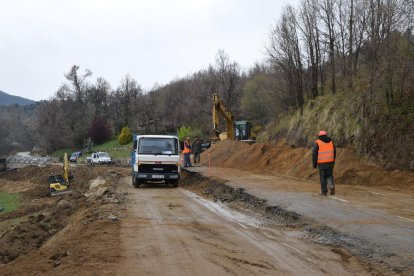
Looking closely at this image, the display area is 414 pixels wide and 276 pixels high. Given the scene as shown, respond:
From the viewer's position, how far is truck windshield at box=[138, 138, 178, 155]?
73.7 feet

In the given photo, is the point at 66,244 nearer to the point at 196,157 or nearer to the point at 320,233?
the point at 320,233

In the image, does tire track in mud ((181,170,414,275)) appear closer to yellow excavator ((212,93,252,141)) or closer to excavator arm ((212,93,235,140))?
excavator arm ((212,93,235,140))

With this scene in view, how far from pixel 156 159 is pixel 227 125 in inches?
865

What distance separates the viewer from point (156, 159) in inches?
877

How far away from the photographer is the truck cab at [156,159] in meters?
22.3

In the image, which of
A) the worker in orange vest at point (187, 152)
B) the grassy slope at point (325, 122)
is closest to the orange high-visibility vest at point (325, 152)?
the grassy slope at point (325, 122)

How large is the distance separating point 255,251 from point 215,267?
4.73ft

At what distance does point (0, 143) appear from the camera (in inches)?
4978

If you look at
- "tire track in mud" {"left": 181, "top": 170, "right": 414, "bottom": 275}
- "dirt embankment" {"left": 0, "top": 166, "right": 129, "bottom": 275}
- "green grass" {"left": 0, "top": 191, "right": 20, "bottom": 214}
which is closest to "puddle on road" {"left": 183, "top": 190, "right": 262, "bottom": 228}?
"tire track in mud" {"left": 181, "top": 170, "right": 414, "bottom": 275}

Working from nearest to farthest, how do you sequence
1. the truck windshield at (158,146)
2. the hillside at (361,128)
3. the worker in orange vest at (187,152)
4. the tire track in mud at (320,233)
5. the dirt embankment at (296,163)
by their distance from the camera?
1. the tire track in mud at (320,233)
2. the dirt embankment at (296,163)
3. the hillside at (361,128)
4. the truck windshield at (158,146)
5. the worker in orange vest at (187,152)

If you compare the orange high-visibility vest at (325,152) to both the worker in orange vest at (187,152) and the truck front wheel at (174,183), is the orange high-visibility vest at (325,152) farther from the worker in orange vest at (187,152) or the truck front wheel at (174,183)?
the worker in orange vest at (187,152)

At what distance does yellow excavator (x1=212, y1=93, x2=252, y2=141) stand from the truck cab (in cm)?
1777

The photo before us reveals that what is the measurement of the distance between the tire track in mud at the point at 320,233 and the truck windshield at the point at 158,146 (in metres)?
3.32

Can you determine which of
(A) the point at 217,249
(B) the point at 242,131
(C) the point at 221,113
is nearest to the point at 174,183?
(A) the point at 217,249
